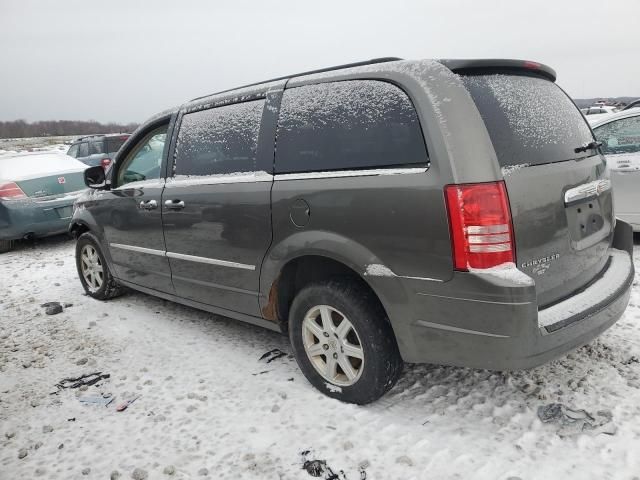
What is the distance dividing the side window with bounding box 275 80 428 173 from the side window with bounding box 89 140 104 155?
1254cm

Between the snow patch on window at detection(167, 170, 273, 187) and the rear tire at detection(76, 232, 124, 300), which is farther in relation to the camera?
the rear tire at detection(76, 232, 124, 300)

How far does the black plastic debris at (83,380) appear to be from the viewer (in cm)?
323

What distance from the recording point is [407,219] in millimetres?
2225

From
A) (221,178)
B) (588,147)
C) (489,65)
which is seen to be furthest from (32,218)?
(588,147)

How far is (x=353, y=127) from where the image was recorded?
248cm

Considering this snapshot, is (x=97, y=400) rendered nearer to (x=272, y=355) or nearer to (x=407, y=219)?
(x=272, y=355)

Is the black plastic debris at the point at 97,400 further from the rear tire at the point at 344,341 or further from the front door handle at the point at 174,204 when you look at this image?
the front door handle at the point at 174,204

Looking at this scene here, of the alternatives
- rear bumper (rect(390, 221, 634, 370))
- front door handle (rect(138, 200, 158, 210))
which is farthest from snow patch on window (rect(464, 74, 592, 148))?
front door handle (rect(138, 200, 158, 210))

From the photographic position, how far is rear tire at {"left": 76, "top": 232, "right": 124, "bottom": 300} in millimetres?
4797

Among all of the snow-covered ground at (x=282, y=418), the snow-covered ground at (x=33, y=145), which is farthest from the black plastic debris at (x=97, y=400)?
the snow-covered ground at (x=33, y=145)

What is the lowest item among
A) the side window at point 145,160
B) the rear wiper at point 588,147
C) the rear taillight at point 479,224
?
the rear taillight at point 479,224

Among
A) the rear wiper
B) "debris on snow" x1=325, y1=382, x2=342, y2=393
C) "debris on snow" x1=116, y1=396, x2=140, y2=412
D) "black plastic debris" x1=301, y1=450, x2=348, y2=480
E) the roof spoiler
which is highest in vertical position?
the roof spoiler

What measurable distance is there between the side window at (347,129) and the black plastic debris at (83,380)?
6.28 feet

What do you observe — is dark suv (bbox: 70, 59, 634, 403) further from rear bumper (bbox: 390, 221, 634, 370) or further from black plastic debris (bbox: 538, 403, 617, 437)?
black plastic debris (bbox: 538, 403, 617, 437)
